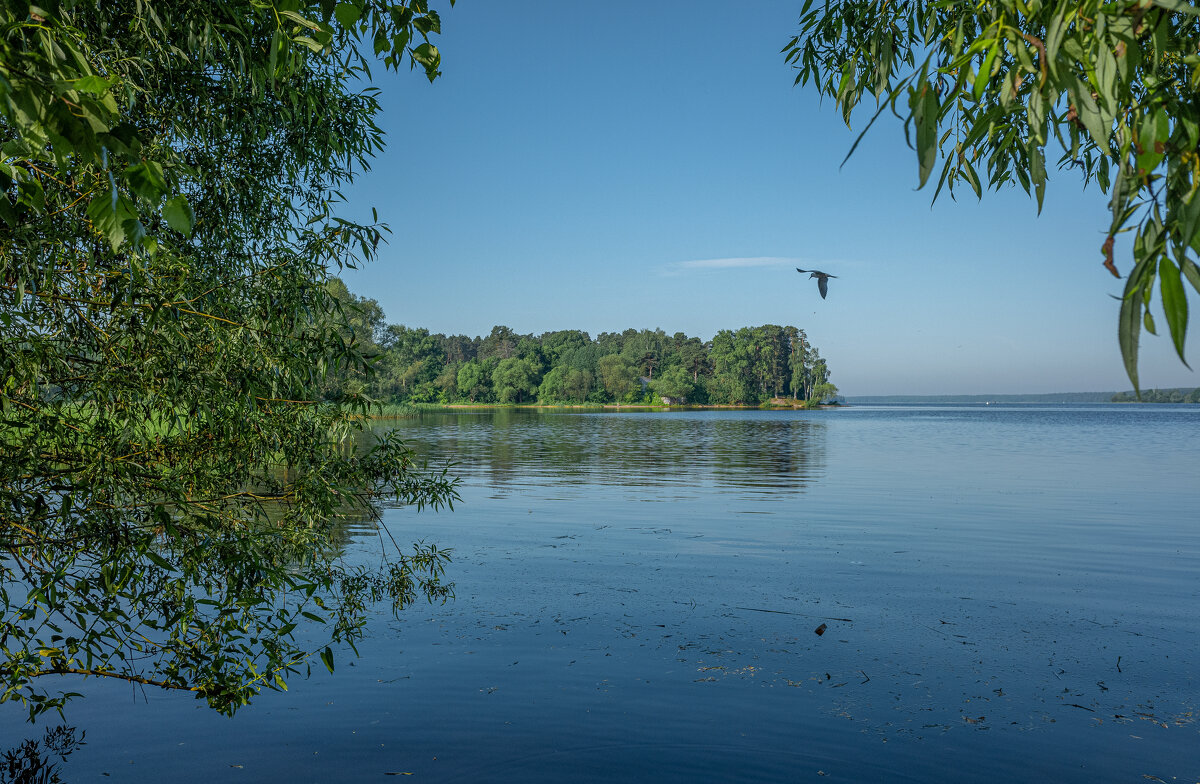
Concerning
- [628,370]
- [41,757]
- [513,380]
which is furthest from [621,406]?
[41,757]

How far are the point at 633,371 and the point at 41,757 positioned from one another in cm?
12634

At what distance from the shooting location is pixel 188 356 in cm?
514

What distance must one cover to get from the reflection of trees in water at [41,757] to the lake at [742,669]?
5.3 inches

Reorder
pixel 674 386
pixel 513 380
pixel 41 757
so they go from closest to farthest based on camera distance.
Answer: pixel 41 757, pixel 513 380, pixel 674 386

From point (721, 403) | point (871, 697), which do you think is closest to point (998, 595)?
point (871, 697)

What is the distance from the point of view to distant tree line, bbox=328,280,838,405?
5103 inches

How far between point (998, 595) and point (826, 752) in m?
5.48

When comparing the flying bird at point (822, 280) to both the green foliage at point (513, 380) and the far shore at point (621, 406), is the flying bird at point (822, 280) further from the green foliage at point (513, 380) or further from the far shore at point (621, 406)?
the green foliage at point (513, 380)

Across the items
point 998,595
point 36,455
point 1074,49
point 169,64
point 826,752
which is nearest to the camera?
point 1074,49

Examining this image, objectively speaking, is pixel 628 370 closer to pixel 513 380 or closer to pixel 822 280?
pixel 513 380

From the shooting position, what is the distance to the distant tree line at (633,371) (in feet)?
425

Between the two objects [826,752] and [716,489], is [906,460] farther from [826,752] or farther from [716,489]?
[826,752]

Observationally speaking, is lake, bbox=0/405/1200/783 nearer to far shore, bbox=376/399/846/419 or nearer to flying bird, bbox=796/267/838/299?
flying bird, bbox=796/267/838/299

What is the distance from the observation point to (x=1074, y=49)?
6.54 feet
